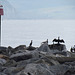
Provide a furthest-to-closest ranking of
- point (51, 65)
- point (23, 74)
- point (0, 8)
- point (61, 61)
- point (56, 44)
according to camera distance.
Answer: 1. point (0, 8)
2. point (56, 44)
3. point (61, 61)
4. point (51, 65)
5. point (23, 74)

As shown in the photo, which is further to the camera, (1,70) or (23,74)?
(1,70)

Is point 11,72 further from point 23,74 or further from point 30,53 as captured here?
point 30,53

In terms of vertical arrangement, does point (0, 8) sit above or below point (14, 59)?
above

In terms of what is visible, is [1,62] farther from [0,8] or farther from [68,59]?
[0,8]

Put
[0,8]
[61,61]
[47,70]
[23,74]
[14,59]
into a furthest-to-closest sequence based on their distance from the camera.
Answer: [0,8] → [14,59] → [61,61] → [47,70] → [23,74]

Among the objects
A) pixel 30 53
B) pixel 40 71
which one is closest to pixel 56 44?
pixel 30 53

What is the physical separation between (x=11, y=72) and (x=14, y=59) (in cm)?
249

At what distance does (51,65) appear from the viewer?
30.0 feet

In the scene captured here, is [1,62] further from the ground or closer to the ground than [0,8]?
closer to the ground

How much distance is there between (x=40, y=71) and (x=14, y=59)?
3.34 metres

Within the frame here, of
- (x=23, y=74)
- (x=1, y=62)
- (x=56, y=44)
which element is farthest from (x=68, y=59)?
(x=56, y=44)

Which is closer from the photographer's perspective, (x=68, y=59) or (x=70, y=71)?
(x=70, y=71)

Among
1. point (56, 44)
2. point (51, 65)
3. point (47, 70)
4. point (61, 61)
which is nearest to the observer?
point (47, 70)

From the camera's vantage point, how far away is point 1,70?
9227 millimetres
